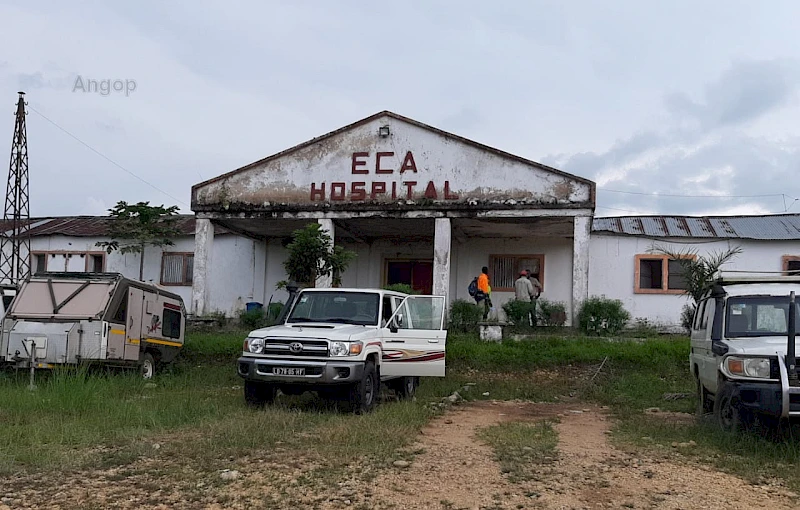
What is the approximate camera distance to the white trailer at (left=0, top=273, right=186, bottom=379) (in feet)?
38.6

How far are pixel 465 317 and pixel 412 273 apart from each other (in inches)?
191

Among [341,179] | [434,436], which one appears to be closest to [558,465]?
[434,436]

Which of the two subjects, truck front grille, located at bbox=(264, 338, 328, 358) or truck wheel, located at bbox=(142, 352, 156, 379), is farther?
truck wheel, located at bbox=(142, 352, 156, 379)

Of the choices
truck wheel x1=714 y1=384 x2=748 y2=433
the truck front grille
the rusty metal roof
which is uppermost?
the rusty metal roof

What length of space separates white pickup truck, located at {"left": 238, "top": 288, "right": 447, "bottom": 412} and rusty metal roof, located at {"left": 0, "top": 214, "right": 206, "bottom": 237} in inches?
534

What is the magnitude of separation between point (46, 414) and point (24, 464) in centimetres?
266

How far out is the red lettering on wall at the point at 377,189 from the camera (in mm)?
17812

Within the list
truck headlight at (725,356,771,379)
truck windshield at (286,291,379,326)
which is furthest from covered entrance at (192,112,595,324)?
truck headlight at (725,356,771,379)

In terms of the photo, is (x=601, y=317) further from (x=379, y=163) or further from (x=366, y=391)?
(x=366, y=391)

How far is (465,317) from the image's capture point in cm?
1764

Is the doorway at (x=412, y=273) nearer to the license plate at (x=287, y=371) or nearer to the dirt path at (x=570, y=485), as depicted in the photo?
the license plate at (x=287, y=371)

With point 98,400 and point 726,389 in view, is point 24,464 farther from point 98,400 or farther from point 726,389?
point 726,389

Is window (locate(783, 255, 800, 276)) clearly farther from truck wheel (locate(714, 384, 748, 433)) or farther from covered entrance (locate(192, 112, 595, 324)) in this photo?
A: truck wheel (locate(714, 384, 748, 433))

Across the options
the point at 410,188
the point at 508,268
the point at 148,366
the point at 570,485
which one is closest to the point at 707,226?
the point at 508,268
